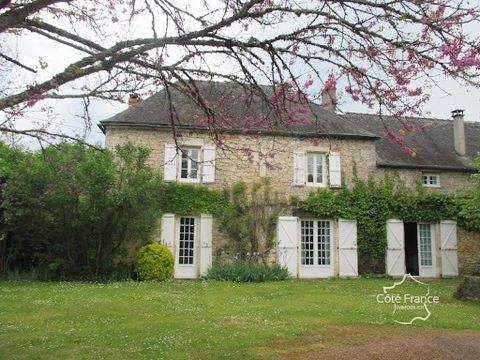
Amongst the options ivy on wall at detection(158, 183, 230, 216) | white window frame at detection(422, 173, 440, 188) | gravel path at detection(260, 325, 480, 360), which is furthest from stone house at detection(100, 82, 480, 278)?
gravel path at detection(260, 325, 480, 360)

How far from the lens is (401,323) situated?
24.9 feet

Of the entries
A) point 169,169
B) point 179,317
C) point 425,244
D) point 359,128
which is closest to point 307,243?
point 425,244

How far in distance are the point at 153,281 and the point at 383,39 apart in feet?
35.7

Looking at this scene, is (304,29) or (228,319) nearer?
(304,29)

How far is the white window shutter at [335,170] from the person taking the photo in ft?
51.8

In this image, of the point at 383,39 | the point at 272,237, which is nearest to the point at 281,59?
the point at 383,39

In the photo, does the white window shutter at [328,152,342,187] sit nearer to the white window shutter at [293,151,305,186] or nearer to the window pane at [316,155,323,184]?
the window pane at [316,155,323,184]

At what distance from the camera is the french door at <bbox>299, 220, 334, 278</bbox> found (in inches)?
606

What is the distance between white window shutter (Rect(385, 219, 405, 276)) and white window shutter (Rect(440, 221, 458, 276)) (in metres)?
1.69

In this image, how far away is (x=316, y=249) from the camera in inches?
613

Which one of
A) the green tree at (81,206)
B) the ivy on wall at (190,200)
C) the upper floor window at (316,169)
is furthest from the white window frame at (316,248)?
the green tree at (81,206)

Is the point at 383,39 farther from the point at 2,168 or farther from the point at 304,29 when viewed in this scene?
the point at 2,168

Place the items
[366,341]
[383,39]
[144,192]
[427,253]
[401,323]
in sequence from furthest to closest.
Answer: [427,253], [144,192], [401,323], [366,341], [383,39]

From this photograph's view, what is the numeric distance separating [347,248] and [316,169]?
3.04 metres
